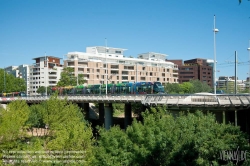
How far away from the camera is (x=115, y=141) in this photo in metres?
21.0

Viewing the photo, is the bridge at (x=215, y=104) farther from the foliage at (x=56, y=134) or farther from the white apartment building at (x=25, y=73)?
the white apartment building at (x=25, y=73)

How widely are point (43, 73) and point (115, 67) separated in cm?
3639

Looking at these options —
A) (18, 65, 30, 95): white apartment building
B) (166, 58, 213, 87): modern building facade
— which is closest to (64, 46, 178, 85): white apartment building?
(166, 58, 213, 87): modern building facade

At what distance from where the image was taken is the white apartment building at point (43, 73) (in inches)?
4776

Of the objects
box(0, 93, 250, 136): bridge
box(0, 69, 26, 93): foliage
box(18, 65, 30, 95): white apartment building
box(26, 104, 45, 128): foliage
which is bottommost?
box(26, 104, 45, 128): foliage

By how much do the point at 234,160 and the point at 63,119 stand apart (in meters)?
26.1

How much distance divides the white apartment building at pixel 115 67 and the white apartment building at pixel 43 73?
16400 mm

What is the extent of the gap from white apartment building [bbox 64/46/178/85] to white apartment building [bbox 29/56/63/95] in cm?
1640

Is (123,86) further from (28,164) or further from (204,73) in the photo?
(204,73)

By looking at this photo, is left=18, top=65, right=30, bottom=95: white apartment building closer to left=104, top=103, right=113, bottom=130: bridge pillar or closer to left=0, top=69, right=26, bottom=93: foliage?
left=0, top=69, right=26, bottom=93: foliage

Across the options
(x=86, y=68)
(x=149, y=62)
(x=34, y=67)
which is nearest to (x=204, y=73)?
(x=149, y=62)

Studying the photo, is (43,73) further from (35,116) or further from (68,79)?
(35,116)

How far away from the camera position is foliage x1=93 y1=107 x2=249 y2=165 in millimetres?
18672

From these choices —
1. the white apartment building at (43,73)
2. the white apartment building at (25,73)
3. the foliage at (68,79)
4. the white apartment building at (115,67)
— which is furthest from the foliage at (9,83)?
the white apartment building at (115,67)
